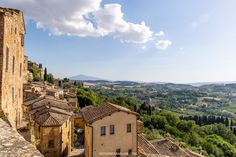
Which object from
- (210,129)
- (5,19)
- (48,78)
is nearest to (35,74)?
(48,78)

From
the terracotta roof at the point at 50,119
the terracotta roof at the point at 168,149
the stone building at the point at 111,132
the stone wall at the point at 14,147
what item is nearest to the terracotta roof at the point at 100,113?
the stone building at the point at 111,132

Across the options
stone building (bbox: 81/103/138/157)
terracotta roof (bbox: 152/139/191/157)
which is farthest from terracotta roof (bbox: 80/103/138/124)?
terracotta roof (bbox: 152/139/191/157)

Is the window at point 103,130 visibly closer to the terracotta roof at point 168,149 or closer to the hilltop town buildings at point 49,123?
the hilltop town buildings at point 49,123

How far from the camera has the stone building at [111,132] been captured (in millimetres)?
22203

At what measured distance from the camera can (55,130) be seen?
29.5 m

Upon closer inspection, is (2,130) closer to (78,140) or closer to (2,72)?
(2,72)

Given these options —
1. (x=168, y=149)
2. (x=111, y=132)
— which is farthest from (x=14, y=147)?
(x=168, y=149)

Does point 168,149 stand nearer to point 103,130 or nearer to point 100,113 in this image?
point 100,113

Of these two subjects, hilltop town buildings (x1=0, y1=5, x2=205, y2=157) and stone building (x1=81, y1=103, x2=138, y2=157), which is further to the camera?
stone building (x1=81, y1=103, x2=138, y2=157)

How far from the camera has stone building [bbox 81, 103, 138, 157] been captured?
22.2m

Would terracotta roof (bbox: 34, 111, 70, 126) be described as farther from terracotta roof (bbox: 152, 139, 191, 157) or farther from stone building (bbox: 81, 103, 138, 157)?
terracotta roof (bbox: 152, 139, 191, 157)

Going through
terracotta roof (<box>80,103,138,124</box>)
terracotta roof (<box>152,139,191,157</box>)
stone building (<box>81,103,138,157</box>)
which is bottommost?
terracotta roof (<box>152,139,191,157</box>)

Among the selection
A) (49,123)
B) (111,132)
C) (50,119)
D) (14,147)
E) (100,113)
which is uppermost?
(14,147)

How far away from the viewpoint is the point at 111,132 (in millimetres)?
22672
